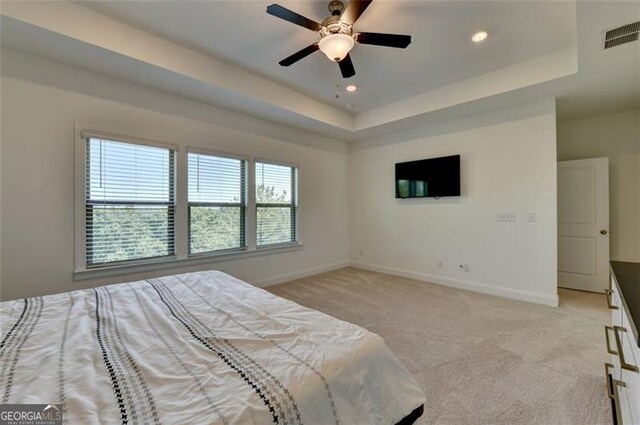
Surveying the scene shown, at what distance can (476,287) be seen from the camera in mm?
4090

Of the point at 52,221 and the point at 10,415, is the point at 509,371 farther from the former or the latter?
the point at 52,221

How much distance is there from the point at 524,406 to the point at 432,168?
11.4 ft

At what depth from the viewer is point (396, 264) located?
5074mm

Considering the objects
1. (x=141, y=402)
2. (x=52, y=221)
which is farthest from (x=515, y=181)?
(x=52, y=221)

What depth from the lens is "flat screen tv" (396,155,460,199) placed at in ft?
14.1

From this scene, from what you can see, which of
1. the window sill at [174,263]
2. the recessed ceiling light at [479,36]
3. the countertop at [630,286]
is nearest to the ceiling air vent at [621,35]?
the recessed ceiling light at [479,36]

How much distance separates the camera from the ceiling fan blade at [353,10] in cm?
190

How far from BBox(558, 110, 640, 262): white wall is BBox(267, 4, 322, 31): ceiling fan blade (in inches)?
184

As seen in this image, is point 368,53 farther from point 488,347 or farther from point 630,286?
point 488,347

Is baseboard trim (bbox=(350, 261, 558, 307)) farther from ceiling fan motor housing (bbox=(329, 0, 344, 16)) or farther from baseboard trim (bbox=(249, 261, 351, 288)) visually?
ceiling fan motor housing (bbox=(329, 0, 344, 16))

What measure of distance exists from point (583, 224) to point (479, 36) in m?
3.32

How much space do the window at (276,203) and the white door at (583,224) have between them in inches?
169

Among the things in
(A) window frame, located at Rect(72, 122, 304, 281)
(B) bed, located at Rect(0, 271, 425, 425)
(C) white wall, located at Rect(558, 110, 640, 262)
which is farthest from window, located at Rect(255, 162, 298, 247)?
(C) white wall, located at Rect(558, 110, 640, 262)

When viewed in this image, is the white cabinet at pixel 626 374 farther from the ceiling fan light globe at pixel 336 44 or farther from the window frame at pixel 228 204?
the window frame at pixel 228 204
